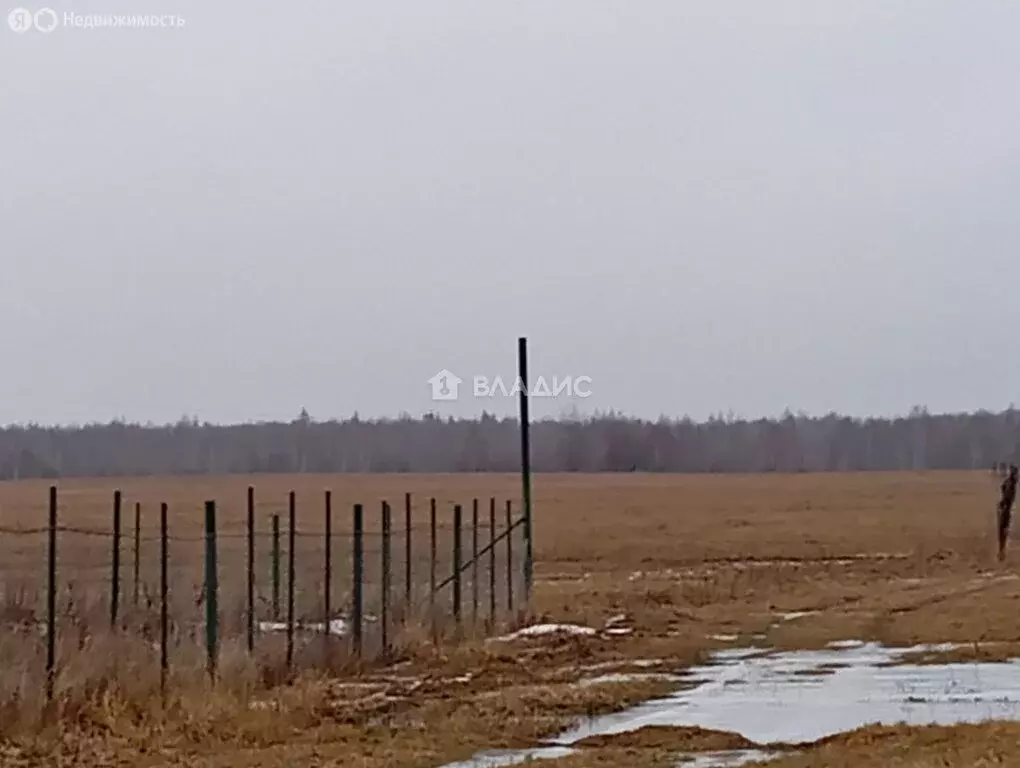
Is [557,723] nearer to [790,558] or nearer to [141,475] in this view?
[790,558]

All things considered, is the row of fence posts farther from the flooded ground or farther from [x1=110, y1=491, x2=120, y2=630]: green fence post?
the flooded ground

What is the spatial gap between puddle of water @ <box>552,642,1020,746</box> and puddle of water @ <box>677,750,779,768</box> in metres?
0.74

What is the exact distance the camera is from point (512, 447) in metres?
131

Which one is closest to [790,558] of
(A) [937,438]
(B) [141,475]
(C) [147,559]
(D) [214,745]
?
(C) [147,559]

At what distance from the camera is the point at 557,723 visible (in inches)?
544

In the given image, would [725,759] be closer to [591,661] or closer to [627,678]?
[627,678]

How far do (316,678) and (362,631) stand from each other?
2.54 metres

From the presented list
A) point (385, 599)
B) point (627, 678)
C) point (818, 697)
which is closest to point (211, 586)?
point (385, 599)

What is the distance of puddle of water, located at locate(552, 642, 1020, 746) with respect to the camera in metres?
13.7

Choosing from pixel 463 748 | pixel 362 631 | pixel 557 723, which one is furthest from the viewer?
pixel 362 631

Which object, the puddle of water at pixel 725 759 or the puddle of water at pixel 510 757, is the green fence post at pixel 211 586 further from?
the puddle of water at pixel 725 759

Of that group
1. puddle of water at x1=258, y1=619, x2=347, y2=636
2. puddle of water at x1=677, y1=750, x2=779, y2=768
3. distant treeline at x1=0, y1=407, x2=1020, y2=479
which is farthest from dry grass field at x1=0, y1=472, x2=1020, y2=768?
distant treeline at x1=0, y1=407, x2=1020, y2=479

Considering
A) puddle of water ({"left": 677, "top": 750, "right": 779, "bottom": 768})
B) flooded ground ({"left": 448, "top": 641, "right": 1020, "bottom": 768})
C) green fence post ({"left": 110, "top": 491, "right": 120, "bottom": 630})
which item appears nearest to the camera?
puddle of water ({"left": 677, "top": 750, "right": 779, "bottom": 768})

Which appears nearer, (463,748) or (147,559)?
(463,748)
